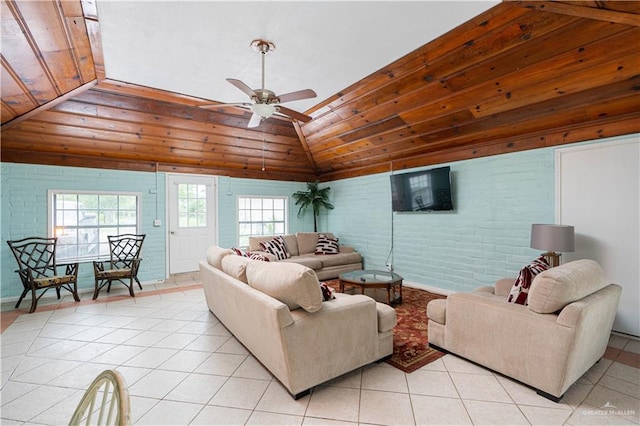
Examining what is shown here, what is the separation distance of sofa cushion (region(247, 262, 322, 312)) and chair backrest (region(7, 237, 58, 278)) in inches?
166

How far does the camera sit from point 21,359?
2852 mm

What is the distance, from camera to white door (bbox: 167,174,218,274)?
236 inches

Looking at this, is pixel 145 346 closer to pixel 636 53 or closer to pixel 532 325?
pixel 532 325

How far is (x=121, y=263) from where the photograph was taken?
214 inches

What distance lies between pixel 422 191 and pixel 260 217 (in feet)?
12.4

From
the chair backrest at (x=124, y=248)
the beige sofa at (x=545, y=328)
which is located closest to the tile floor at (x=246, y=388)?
the beige sofa at (x=545, y=328)

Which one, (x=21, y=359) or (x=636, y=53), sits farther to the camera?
(x=21, y=359)

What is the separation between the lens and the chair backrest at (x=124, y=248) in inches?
207

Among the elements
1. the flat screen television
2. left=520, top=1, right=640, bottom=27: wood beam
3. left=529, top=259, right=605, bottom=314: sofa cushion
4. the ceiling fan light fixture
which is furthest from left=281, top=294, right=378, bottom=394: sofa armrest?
the flat screen television

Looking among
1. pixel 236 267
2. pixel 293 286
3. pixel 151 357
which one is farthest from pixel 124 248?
pixel 293 286

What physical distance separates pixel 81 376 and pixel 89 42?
3.13m

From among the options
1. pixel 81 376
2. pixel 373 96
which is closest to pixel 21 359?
pixel 81 376

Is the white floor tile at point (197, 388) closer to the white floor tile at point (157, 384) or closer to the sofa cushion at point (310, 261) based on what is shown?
the white floor tile at point (157, 384)

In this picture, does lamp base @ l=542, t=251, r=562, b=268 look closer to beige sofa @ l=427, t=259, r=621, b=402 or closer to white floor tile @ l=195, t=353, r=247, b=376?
beige sofa @ l=427, t=259, r=621, b=402
